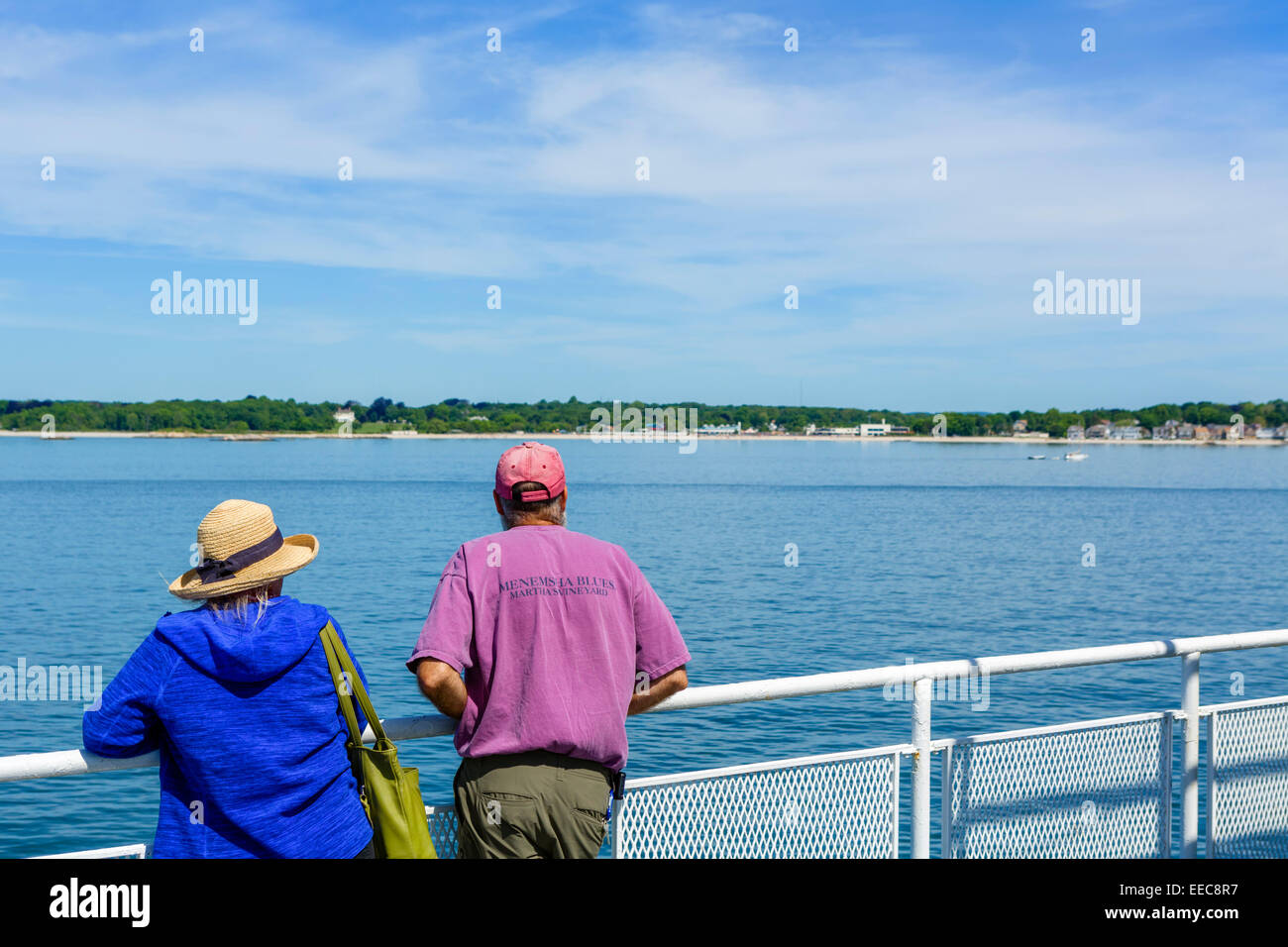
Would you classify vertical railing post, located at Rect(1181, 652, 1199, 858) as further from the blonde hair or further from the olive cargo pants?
the blonde hair

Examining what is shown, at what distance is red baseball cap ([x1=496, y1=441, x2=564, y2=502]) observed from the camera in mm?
3072

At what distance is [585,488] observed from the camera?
329 ft

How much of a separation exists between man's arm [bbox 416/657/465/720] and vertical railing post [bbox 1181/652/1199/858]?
2.81 m

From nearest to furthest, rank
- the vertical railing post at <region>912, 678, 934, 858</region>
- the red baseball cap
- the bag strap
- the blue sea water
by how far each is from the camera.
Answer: the bag strap < the red baseball cap < the vertical railing post at <region>912, 678, 934, 858</region> < the blue sea water

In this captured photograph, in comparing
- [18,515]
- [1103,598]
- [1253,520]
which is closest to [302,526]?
[18,515]

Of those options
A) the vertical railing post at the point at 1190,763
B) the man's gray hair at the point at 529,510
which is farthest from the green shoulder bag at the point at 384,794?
the vertical railing post at the point at 1190,763

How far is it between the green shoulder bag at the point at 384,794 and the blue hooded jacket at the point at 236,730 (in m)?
0.06

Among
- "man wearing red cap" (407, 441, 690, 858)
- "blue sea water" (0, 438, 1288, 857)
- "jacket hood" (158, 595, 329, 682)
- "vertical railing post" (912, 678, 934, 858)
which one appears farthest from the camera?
"blue sea water" (0, 438, 1288, 857)

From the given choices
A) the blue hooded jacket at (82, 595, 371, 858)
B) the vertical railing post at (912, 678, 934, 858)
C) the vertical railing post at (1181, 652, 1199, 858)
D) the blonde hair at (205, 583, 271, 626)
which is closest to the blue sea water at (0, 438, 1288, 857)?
the blue hooded jacket at (82, 595, 371, 858)

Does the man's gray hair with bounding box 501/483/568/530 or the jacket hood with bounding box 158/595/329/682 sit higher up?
the man's gray hair with bounding box 501/483/568/530

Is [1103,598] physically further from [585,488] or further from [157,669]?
[585,488]

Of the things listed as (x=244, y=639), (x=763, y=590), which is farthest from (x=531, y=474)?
(x=763, y=590)

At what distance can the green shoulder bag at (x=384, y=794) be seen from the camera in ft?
9.21
